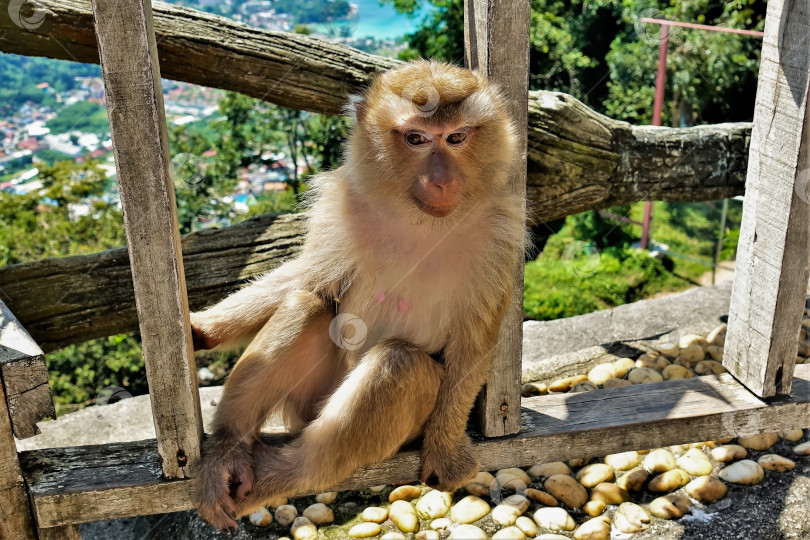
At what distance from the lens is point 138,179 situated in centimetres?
197

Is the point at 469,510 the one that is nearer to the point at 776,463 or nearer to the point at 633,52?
the point at 776,463

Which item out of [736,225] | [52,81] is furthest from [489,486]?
[52,81]

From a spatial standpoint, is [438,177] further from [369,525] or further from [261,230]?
[261,230]

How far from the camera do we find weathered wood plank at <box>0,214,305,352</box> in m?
3.39

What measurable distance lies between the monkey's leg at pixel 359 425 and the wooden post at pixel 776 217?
133 centimetres

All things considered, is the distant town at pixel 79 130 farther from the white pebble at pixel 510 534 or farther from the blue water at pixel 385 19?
the white pebble at pixel 510 534

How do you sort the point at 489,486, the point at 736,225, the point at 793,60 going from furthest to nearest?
the point at 736,225 → the point at 489,486 → the point at 793,60

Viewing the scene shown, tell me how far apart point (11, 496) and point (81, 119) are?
26.1ft

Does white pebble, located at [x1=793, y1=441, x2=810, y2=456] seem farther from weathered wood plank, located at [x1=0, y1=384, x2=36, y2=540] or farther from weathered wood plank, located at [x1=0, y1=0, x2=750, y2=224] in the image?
weathered wood plank, located at [x1=0, y1=384, x2=36, y2=540]

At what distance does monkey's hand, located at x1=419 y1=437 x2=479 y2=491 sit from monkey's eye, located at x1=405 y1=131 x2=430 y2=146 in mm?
971

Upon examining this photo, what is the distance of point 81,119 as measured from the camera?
9.23m

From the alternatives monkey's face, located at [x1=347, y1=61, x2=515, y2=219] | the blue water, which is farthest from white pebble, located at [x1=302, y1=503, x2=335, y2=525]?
the blue water

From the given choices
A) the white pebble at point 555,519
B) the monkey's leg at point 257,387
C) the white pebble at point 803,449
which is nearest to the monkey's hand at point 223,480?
the monkey's leg at point 257,387

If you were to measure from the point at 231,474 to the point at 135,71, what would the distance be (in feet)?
4.09
